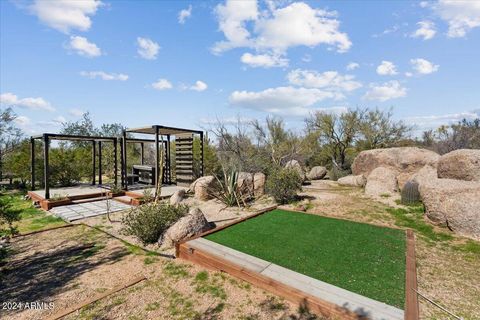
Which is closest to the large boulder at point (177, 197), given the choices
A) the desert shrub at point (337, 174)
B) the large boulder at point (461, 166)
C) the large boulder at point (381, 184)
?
the large boulder at point (381, 184)

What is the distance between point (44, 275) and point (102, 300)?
48.5 inches

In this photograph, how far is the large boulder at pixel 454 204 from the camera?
14.3 ft

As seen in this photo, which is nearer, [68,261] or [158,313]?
[158,313]

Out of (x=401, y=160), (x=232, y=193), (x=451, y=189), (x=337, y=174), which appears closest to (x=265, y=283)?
(x=232, y=193)

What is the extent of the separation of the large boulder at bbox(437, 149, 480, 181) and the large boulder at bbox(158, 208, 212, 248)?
19.2 feet

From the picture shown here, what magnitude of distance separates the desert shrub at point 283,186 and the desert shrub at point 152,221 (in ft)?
9.92

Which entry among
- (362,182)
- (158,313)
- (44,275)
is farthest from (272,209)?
(362,182)

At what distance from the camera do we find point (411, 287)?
2666 mm

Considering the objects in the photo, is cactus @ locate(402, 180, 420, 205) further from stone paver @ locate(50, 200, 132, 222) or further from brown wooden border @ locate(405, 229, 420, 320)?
stone paver @ locate(50, 200, 132, 222)

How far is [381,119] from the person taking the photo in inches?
637

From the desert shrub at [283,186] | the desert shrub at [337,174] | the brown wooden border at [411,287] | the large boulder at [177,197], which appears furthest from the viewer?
the desert shrub at [337,174]

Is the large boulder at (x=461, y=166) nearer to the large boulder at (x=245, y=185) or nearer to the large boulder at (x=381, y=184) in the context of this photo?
Answer: the large boulder at (x=381, y=184)

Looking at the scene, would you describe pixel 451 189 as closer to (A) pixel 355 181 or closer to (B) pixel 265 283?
(B) pixel 265 283

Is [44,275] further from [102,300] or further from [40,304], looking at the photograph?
[102,300]
